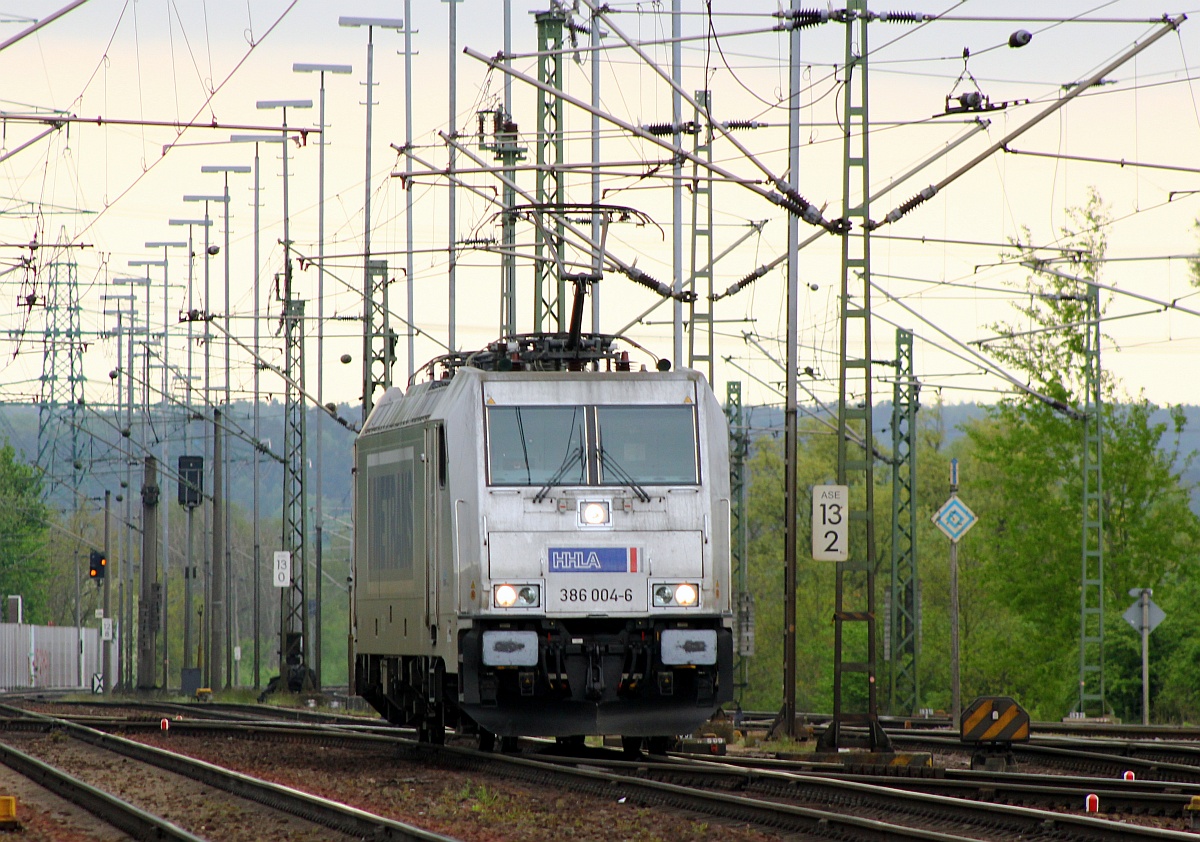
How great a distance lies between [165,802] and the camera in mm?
16750

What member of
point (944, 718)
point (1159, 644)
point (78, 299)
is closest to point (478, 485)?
point (944, 718)

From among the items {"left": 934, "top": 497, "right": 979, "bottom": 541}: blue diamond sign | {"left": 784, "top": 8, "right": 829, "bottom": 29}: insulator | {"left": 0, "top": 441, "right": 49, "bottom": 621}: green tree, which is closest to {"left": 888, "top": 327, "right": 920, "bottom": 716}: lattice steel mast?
{"left": 934, "top": 497, "right": 979, "bottom": 541}: blue diamond sign

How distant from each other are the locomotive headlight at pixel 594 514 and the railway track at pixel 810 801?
230 cm

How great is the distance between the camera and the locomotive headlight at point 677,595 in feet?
60.3

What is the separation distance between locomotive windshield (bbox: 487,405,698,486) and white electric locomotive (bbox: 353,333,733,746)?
1 cm

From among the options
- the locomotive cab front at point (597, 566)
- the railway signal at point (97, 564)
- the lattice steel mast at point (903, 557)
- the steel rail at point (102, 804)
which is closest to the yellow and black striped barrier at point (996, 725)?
the locomotive cab front at point (597, 566)

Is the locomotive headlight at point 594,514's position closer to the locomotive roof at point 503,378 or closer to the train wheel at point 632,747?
the locomotive roof at point 503,378

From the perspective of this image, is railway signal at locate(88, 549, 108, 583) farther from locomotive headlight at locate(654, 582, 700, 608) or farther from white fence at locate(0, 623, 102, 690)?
locomotive headlight at locate(654, 582, 700, 608)

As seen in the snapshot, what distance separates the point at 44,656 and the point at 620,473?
8166 centimetres

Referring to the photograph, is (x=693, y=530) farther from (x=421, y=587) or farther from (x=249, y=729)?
(x=249, y=729)

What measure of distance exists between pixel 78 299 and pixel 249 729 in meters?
58.8

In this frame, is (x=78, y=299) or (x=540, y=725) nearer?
(x=540, y=725)

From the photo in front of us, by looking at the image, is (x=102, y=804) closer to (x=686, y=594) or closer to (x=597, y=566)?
(x=597, y=566)

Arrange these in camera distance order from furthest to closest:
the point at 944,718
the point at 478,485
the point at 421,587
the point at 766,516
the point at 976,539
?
the point at 766,516 < the point at 976,539 < the point at 944,718 < the point at 421,587 < the point at 478,485
